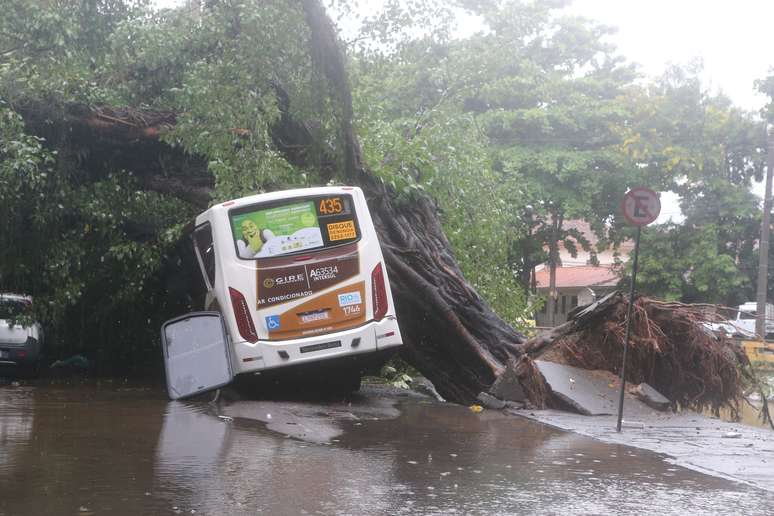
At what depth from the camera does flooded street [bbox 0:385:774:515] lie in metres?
7.03

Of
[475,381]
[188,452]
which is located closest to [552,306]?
[475,381]

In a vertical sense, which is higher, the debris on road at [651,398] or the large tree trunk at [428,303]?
the large tree trunk at [428,303]

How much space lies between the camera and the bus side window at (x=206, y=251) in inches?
571

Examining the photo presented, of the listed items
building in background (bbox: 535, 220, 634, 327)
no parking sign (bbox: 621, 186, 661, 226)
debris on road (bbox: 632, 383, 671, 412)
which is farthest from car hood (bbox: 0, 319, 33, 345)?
building in background (bbox: 535, 220, 634, 327)

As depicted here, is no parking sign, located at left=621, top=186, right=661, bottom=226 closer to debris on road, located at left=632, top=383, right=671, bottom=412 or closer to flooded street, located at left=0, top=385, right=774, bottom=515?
flooded street, located at left=0, top=385, right=774, bottom=515

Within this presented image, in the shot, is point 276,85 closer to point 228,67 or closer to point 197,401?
point 228,67

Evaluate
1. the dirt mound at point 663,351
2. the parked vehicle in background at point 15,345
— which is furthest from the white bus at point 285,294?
the parked vehicle in background at point 15,345

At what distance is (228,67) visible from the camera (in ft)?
50.0

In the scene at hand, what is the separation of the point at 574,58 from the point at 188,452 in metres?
33.2

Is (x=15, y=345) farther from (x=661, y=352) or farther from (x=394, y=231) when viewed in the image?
(x=661, y=352)

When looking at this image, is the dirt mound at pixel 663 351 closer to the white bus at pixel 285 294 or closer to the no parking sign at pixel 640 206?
the no parking sign at pixel 640 206

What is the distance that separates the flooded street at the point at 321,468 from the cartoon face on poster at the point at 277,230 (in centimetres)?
221

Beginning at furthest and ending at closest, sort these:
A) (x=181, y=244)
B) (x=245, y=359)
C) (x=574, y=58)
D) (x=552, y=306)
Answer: (x=552, y=306), (x=574, y=58), (x=181, y=244), (x=245, y=359)

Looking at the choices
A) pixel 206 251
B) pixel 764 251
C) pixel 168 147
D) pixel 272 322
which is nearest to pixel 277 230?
pixel 272 322
